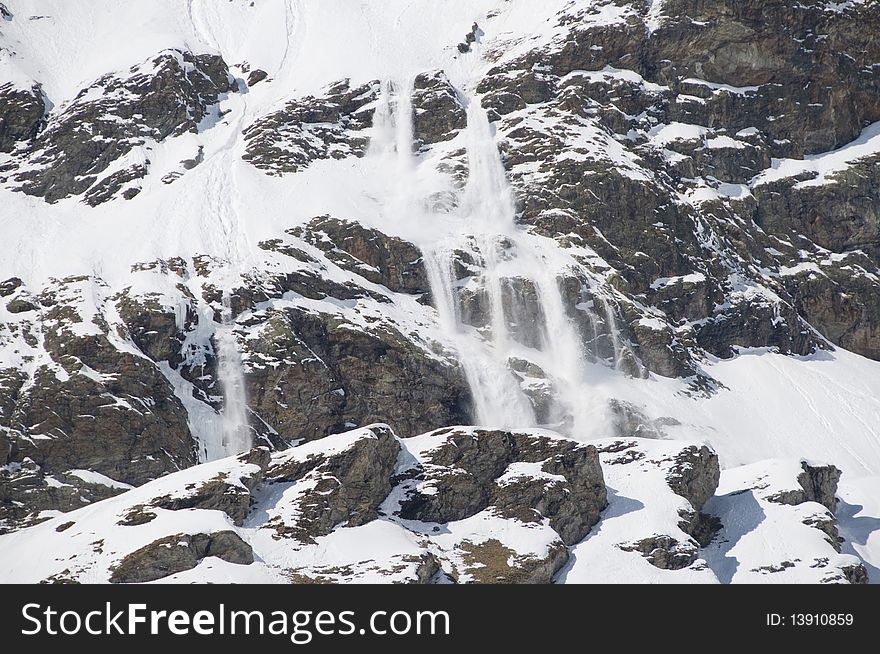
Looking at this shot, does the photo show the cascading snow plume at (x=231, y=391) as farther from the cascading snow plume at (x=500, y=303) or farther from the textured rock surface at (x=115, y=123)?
the textured rock surface at (x=115, y=123)

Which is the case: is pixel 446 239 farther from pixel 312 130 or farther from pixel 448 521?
pixel 448 521

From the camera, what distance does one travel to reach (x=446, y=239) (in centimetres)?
12838

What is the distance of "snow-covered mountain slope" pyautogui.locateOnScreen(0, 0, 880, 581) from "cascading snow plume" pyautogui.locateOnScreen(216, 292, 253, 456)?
0.27 m

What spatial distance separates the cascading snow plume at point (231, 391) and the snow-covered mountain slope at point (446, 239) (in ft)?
0.88

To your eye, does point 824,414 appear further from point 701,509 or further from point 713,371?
point 701,509

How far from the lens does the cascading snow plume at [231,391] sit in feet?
350

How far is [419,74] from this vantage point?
484 ft

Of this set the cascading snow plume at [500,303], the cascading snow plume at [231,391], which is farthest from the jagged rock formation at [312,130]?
the cascading snow plume at [231,391]

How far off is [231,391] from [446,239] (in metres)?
30.2

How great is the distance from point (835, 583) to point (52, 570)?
49.5m

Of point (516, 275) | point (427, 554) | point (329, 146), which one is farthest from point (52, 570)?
point (329, 146)

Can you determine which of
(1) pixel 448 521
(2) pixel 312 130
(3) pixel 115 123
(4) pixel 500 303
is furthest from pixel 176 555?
(3) pixel 115 123

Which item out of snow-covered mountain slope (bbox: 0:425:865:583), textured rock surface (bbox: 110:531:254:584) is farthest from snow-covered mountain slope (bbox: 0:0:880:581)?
textured rock surface (bbox: 110:531:254:584)

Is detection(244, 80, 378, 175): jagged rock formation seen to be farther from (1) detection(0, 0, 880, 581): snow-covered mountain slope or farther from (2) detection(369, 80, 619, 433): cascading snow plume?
(2) detection(369, 80, 619, 433): cascading snow plume
